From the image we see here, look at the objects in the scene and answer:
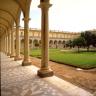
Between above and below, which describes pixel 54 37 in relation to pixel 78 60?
above

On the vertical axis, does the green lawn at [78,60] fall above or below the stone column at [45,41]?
below

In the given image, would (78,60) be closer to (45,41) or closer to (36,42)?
(45,41)

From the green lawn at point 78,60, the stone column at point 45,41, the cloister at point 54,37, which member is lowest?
the green lawn at point 78,60

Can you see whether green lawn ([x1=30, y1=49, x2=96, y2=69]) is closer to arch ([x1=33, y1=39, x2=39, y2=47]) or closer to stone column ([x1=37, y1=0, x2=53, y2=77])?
stone column ([x1=37, y1=0, x2=53, y2=77])

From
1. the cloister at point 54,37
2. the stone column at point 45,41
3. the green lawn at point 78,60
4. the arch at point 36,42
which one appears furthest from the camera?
the cloister at point 54,37

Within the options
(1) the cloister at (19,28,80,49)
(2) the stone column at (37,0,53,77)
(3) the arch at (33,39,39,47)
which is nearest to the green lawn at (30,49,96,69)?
(2) the stone column at (37,0,53,77)

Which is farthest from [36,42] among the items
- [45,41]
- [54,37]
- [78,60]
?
[45,41]

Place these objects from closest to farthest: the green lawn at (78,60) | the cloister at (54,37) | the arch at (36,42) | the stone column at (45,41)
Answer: the stone column at (45,41) < the green lawn at (78,60) < the arch at (36,42) < the cloister at (54,37)

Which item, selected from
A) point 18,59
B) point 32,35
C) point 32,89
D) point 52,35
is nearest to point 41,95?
A: point 32,89

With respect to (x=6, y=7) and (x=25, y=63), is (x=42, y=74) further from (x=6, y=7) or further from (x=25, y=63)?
(x=6, y=7)

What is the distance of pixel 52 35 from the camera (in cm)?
8825

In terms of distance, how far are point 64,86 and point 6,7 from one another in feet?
37.4

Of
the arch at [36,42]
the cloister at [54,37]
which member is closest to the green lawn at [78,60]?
the arch at [36,42]

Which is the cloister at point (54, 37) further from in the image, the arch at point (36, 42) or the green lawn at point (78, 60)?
the green lawn at point (78, 60)
